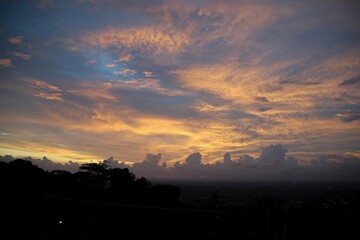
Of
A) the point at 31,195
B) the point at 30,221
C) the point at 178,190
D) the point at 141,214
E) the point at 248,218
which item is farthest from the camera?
the point at 178,190

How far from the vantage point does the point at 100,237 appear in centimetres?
1719

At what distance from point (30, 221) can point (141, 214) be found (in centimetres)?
724

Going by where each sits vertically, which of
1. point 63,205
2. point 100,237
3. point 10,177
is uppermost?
point 10,177

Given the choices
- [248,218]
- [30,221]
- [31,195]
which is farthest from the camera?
[248,218]

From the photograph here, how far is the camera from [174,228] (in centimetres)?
2048

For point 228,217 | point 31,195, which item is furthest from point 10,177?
point 228,217

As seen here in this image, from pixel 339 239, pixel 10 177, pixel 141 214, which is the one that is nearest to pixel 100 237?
pixel 141 214

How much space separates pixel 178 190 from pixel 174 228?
24.1ft

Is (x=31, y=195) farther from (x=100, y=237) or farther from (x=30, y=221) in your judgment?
(x=100, y=237)

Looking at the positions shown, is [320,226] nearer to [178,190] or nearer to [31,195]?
[178,190]

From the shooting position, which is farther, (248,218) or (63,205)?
(248,218)

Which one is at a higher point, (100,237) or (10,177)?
(10,177)

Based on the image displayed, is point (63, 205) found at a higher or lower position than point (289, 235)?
higher

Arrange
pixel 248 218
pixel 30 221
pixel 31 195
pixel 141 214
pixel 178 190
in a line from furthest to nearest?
pixel 178 190 < pixel 248 218 < pixel 141 214 < pixel 31 195 < pixel 30 221
